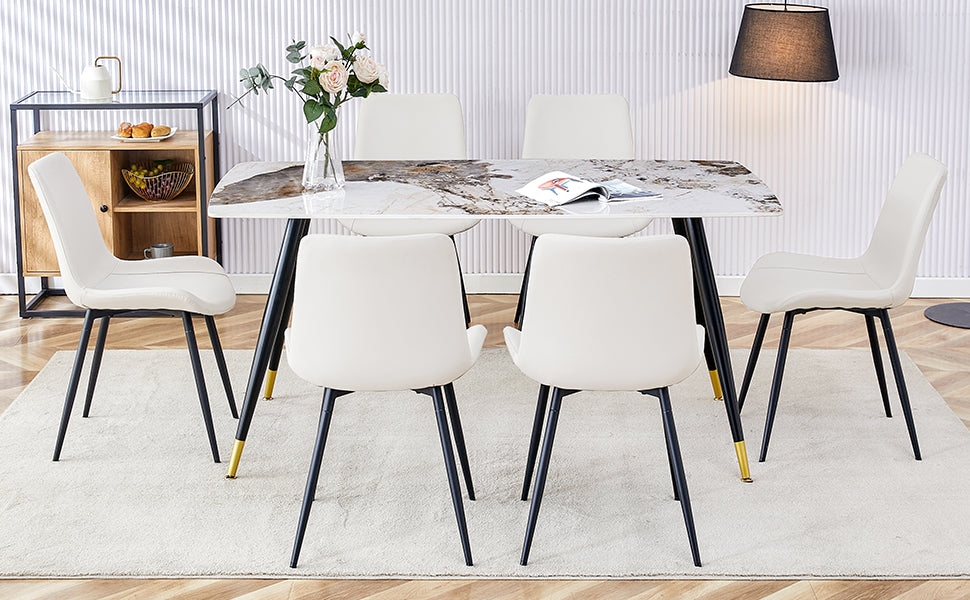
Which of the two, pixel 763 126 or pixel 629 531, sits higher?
pixel 763 126

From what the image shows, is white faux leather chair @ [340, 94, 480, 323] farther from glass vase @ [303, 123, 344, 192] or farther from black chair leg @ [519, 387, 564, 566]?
black chair leg @ [519, 387, 564, 566]

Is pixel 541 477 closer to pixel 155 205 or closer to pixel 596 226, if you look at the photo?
pixel 596 226

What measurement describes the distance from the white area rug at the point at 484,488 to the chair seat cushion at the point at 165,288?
0.42 meters

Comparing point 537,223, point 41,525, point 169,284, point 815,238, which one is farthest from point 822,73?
point 41,525

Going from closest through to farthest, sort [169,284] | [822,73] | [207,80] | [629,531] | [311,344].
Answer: [311,344] < [629,531] < [169,284] < [822,73] < [207,80]

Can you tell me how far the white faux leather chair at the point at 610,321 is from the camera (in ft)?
7.77

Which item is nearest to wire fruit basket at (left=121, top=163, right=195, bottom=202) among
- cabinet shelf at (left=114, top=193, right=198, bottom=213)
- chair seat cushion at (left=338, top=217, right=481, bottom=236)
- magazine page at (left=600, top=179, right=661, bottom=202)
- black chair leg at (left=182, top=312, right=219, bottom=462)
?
cabinet shelf at (left=114, top=193, right=198, bottom=213)

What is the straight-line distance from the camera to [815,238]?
4.78 metres

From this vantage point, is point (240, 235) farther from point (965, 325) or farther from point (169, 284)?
point (965, 325)

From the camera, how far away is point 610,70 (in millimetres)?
4625

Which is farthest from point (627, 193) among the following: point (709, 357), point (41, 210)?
point (41, 210)

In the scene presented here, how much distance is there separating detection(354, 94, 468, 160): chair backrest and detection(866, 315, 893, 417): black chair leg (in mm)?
1645

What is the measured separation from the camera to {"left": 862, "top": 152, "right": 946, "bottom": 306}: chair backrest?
9.92 feet

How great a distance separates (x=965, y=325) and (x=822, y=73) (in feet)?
3.68
